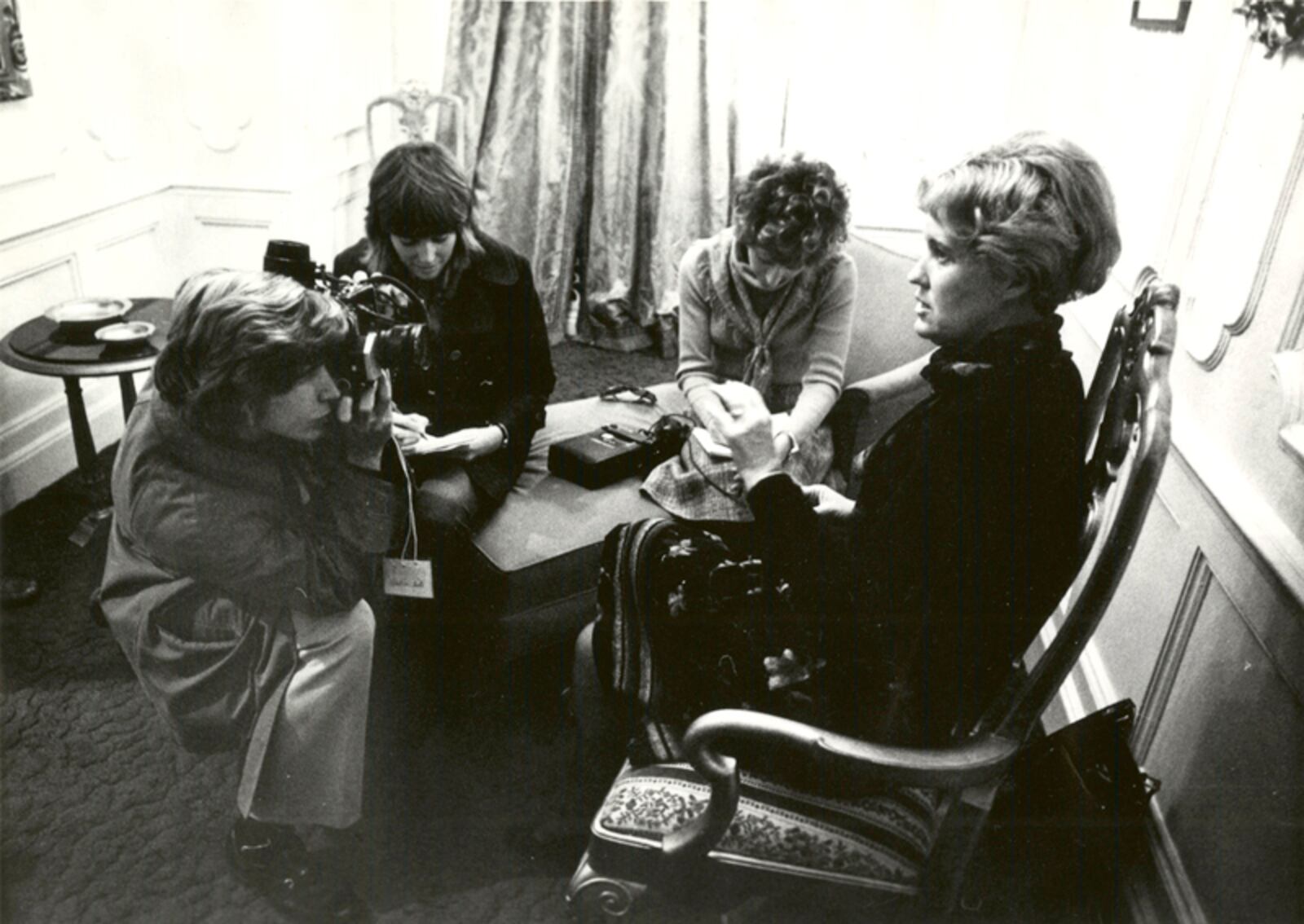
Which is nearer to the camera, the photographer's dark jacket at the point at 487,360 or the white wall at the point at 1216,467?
the white wall at the point at 1216,467

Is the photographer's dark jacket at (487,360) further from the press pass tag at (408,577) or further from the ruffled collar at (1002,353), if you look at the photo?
the ruffled collar at (1002,353)

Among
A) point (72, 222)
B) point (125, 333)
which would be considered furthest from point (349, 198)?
point (125, 333)

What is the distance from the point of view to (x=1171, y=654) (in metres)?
1.50

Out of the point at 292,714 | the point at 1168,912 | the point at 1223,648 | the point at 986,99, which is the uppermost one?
the point at 986,99

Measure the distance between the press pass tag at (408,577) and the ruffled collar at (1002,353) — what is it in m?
0.95

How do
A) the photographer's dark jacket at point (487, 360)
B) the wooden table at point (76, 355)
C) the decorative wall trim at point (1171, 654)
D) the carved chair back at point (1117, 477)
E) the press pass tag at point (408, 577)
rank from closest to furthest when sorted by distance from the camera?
the carved chair back at point (1117, 477) → the decorative wall trim at point (1171, 654) → the press pass tag at point (408, 577) → the photographer's dark jacket at point (487, 360) → the wooden table at point (76, 355)

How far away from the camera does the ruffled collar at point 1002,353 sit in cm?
110

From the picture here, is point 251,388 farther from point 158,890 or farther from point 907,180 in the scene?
point 907,180

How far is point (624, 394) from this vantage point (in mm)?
2369

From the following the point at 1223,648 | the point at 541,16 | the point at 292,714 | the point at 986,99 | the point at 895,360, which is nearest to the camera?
the point at 1223,648

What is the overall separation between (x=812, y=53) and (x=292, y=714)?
3076mm

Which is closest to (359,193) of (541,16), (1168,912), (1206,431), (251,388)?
(541,16)

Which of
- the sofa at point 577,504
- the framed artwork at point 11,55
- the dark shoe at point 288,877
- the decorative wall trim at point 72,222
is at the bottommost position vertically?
the dark shoe at point 288,877

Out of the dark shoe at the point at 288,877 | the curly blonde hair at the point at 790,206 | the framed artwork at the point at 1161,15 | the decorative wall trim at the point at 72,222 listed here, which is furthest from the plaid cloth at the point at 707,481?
the decorative wall trim at the point at 72,222
